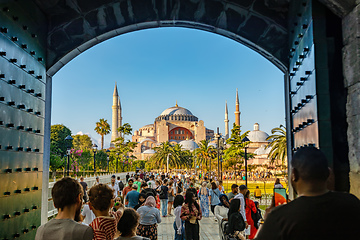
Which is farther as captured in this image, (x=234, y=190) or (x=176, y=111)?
(x=176, y=111)

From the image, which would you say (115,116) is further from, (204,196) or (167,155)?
(204,196)

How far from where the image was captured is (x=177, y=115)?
468 ft

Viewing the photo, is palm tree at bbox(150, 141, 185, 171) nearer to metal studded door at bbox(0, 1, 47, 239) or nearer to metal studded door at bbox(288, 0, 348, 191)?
metal studded door at bbox(0, 1, 47, 239)

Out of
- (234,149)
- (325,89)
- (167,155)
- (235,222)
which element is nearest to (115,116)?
(167,155)

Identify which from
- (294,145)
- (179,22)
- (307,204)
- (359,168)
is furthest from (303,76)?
(307,204)

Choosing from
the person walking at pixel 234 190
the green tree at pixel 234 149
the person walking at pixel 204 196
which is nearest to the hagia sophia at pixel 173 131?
the green tree at pixel 234 149

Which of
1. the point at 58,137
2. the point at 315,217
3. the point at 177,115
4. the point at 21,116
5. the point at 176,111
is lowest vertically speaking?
the point at 315,217

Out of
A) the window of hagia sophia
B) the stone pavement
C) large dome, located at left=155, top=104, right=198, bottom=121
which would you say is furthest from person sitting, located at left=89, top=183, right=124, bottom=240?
large dome, located at left=155, top=104, right=198, bottom=121

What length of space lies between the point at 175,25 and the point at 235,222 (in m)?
4.05

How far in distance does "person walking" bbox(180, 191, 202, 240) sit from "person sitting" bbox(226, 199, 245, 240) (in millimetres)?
1558

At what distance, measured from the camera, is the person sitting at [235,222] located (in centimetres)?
611

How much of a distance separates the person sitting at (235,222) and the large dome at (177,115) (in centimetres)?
13581

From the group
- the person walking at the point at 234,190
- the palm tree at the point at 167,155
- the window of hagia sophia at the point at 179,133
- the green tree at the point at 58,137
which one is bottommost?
the person walking at the point at 234,190

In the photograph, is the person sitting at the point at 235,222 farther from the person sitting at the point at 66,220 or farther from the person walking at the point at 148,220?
the person sitting at the point at 66,220
